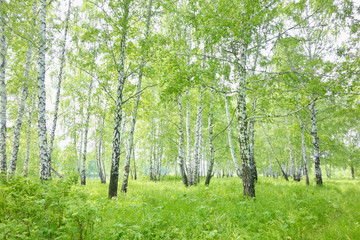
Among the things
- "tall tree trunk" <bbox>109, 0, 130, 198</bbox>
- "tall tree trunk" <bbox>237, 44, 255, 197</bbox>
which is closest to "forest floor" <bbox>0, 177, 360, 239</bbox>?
"tall tree trunk" <bbox>237, 44, 255, 197</bbox>

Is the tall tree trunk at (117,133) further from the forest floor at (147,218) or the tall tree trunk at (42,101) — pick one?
the tall tree trunk at (42,101)

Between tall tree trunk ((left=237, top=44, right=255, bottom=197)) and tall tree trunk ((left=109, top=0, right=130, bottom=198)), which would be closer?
tall tree trunk ((left=237, top=44, right=255, bottom=197))

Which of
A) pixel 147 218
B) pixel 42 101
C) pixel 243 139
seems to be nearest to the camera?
pixel 147 218

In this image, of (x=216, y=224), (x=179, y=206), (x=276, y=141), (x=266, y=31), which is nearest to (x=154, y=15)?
(x=266, y=31)

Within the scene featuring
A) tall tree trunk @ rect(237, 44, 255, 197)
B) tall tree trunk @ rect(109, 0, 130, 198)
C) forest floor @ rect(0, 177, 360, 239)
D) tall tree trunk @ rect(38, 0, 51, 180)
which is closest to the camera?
forest floor @ rect(0, 177, 360, 239)

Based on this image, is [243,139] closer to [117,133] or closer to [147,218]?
[147,218]

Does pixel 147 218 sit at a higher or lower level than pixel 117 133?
lower

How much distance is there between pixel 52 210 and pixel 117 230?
4.81 feet

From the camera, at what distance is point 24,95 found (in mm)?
9656

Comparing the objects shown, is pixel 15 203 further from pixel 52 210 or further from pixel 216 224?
pixel 216 224

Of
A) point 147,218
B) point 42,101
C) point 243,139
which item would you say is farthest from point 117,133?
point 243,139

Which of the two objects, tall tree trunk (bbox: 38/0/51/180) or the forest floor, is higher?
tall tree trunk (bbox: 38/0/51/180)

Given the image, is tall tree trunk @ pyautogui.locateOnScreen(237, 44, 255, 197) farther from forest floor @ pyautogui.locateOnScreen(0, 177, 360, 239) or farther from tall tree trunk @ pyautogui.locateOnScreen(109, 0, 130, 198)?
tall tree trunk @ pyautogui.locateOnScreen(109, 0, 130, 198)

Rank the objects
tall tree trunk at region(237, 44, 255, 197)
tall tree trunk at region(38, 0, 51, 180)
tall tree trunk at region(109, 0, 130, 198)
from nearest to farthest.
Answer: tall tree trunk at region(237, 44, 255, 197), tall tree trunk at region(38, 0, 51, 180), tall tree trunk at region(109, 0, 130, 198)
